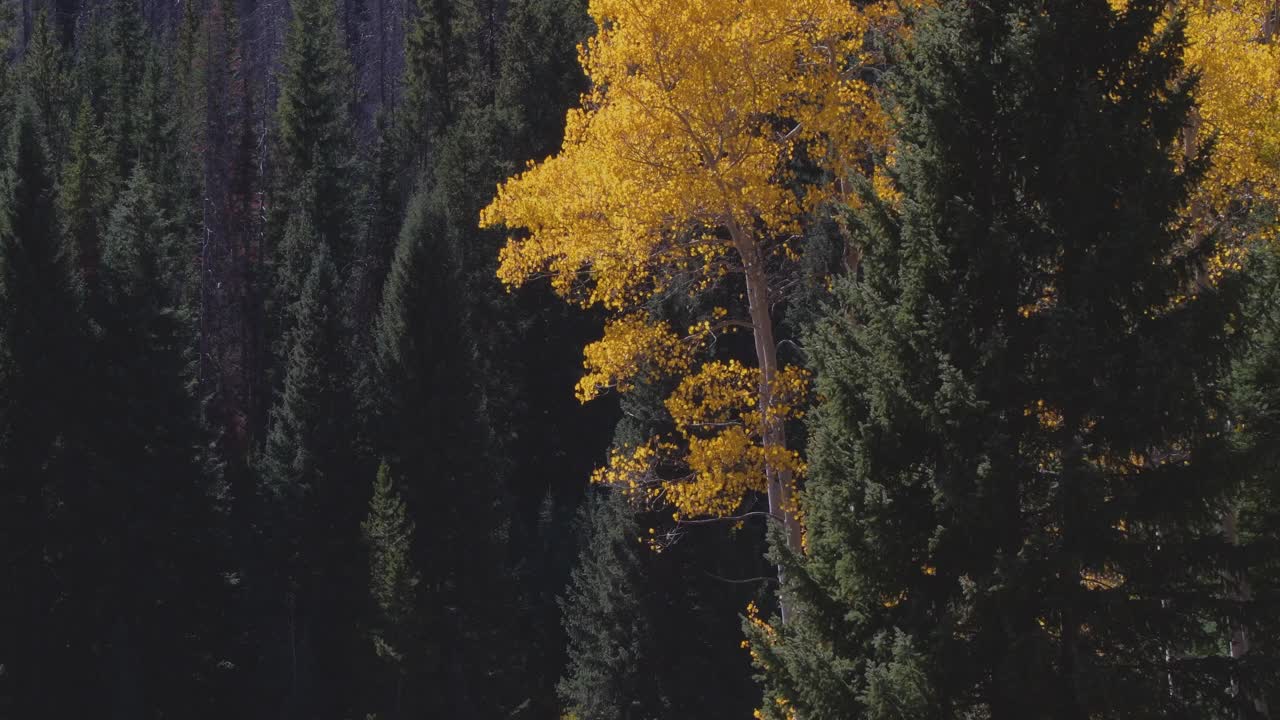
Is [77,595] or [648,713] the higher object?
[77,595]

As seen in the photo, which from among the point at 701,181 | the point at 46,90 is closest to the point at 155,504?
the point at 701,181

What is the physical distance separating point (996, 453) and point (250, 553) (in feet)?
106

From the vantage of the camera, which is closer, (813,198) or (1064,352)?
(1064,352)

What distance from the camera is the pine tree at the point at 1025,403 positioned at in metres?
8.75

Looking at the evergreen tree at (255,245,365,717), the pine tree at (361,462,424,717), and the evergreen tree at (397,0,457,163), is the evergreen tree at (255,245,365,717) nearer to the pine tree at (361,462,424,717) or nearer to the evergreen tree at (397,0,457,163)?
the pine tree at (361,462,424,717)

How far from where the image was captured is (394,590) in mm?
35281

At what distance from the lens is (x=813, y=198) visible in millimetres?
12641

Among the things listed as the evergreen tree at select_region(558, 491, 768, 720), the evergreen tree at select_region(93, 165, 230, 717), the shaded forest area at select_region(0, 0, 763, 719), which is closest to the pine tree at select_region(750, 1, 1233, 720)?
the evergreen tree at select_region(558, 491, 768, 720)

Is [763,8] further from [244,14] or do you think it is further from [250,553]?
[244,14]

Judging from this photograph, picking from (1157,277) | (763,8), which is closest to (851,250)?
(763,8)

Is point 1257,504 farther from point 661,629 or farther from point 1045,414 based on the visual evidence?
point 661,629

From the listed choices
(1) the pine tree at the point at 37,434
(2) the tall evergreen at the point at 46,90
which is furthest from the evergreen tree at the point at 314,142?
(1) the pine tree at the point at 37,434

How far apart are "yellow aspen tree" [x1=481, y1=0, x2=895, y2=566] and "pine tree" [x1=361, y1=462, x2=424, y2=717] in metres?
23.6

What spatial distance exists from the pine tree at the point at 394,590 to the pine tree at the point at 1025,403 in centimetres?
2675
